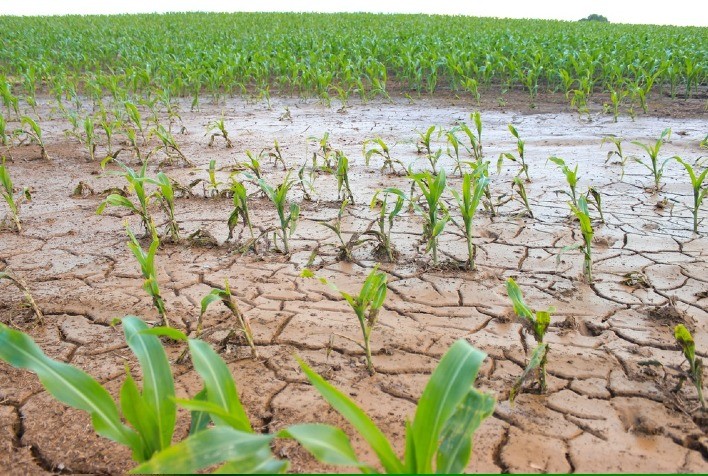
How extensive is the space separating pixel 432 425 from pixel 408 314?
129cm

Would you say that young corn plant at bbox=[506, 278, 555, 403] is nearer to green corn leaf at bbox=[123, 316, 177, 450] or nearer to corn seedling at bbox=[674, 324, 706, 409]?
corn seedling at bbox=[674, 324, 706, 409]

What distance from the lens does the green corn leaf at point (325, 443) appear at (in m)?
1.12

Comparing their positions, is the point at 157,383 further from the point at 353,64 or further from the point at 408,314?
the point at 353,64

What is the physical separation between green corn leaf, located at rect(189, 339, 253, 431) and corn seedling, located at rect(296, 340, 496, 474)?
261 mm

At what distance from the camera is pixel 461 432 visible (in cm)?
132

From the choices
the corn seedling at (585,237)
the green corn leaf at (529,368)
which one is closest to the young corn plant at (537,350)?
the green corn leaf at (529,368)

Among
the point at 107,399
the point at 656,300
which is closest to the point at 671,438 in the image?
Result: the point at 656,300

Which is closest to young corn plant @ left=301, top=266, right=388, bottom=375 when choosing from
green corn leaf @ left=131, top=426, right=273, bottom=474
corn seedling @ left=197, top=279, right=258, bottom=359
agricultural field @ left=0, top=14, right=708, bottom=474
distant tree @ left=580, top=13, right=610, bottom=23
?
agricultural field @ left=0, top=14, right=708, bottom=474

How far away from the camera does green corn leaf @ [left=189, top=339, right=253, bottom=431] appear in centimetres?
139

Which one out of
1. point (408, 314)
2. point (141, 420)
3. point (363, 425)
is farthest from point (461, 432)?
point (408, 314)

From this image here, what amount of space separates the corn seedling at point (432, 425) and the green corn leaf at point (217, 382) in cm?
26

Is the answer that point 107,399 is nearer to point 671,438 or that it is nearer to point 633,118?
point 671,438

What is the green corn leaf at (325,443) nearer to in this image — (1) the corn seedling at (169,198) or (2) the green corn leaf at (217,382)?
(2) the green corn leaf at (217,382)

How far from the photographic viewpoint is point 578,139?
19.0ft
